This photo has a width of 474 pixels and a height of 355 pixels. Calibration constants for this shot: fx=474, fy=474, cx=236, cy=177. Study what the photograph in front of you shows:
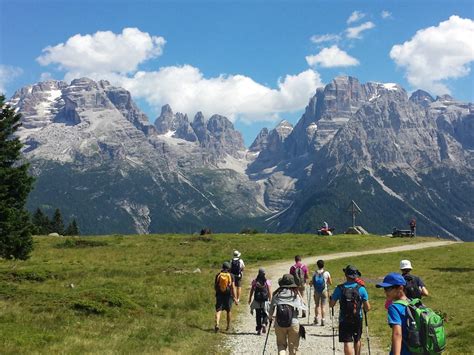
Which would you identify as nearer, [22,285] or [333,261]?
[22,285]

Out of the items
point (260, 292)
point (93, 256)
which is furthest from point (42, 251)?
point (260, 292)

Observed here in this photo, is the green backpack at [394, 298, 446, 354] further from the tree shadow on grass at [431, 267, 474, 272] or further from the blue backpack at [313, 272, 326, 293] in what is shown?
the tree shadow on grass at [431, 267, 474, 272]

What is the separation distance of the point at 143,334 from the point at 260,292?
5048 millimetres

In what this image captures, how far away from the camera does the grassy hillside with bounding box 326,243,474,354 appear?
60.1 ft

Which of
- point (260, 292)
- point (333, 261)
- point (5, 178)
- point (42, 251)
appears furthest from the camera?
point (42, 251)

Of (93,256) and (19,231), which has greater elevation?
(19,231)

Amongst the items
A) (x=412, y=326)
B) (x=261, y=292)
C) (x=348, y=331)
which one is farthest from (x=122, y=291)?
(x=412, y=326)

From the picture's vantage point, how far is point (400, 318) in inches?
346

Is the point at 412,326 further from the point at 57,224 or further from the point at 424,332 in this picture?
the point at 57,224

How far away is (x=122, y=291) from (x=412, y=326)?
22101 mm

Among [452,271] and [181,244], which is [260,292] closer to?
[452,271]

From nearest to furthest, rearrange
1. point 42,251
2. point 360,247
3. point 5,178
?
point 5,178 < point 42,251 < point 360,247

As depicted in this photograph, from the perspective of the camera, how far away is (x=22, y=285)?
1199 inches

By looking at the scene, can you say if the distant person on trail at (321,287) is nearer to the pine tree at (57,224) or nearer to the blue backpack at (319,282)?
the blue backpack at (319,282)
